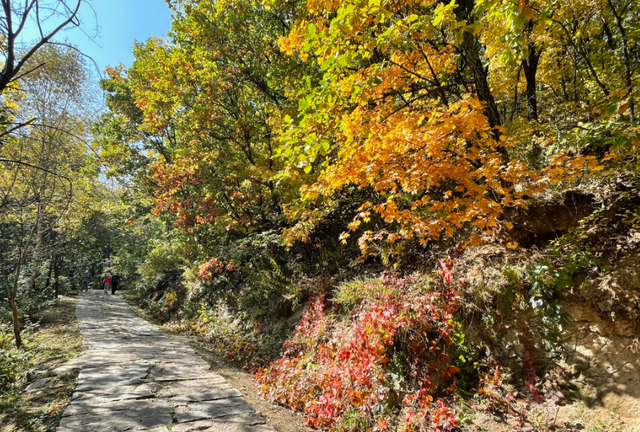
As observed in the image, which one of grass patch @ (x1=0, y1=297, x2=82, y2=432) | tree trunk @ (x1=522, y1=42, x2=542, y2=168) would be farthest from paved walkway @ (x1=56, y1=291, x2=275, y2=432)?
tree trunk @ (x1=522, y1=42, x2=542, y2=168)

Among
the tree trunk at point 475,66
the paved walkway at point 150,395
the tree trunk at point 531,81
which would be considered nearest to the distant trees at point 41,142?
the paved walkway at point 150,395

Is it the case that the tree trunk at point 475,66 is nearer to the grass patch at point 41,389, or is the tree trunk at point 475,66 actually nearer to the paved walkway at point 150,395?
the paved walkway at point 150,395

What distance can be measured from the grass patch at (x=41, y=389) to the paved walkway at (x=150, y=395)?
5.9 inches

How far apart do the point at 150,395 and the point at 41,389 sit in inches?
62.3

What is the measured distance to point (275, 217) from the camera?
26.1ft

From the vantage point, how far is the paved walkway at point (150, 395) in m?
3.35

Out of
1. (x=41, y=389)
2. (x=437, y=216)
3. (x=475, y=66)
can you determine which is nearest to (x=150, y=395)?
(x=41, y=389)

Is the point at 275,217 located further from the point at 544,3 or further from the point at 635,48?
the point at 635,48

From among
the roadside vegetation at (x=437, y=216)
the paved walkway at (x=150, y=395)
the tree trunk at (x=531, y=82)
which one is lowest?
the paved walkway at (x=150, y=395)

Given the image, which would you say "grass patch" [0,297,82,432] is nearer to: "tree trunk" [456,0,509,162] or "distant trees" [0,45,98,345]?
"distant trees" [0,45,98,345]

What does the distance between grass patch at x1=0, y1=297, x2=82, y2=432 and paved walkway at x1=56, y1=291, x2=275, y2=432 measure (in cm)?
15

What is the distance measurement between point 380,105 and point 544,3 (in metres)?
2.94

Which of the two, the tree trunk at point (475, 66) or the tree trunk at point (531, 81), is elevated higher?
the tree trunk at point (531, 81)

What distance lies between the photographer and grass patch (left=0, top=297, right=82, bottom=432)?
10.8ft
